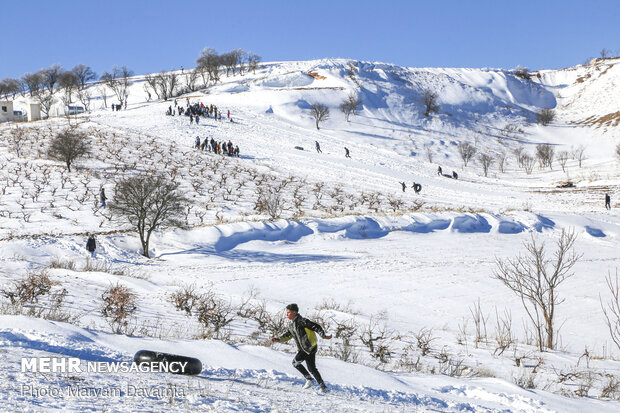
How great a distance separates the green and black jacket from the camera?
19.1ft

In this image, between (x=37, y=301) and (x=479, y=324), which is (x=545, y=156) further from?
(x=37, y=301)

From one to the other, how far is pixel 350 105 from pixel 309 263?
62.3 metres

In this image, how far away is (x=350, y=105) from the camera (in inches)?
3029

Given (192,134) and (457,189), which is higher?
(192,134)

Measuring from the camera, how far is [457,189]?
4038 centimetres

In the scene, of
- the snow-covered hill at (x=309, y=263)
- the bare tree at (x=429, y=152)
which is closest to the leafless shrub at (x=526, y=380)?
the snow-covered hill at (x=309, y=263)

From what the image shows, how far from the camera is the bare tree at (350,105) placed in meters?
76.3

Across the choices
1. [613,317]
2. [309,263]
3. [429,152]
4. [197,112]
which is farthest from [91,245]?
[429,152]

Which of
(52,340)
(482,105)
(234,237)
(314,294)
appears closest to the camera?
(52,340)

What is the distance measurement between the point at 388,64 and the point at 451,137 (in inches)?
1906

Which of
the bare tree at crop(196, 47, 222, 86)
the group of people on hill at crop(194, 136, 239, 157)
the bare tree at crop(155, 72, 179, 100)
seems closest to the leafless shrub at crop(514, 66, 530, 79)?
the bare tree at crop(196, 47, 222, 86)

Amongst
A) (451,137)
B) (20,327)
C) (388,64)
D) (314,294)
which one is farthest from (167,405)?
(388,64)

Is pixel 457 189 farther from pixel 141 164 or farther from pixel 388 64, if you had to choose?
pixel 388 64

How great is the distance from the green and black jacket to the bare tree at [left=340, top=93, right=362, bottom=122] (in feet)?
232
